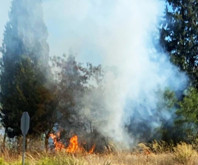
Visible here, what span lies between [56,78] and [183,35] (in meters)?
7.66

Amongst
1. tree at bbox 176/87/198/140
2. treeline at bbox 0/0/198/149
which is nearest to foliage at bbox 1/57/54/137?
treeline at bbox 0/0/198/149

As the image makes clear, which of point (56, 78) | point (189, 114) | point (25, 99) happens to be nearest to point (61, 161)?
point (25, 99)

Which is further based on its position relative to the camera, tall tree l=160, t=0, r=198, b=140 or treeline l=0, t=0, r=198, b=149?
tall tree l=160, t=0, r=198, b=140

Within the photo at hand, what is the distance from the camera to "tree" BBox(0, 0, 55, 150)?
17.8 metres

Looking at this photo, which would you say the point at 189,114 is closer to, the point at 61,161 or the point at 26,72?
the point at 26,72

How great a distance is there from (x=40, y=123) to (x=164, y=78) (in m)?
6.59

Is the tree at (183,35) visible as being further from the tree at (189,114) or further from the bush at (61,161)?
the bush at (61,161)

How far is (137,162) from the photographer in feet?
35.6

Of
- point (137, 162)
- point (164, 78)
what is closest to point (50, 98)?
point (164, 78)

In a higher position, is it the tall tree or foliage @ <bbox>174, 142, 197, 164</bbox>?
the tall tree

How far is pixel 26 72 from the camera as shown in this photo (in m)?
18.3

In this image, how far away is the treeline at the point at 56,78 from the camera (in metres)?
17.8

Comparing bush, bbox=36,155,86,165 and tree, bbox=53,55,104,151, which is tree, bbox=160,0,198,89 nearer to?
tree, bbox=53,55,104,151

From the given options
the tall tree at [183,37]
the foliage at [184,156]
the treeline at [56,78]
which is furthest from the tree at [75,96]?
the foliage at [184,156]
